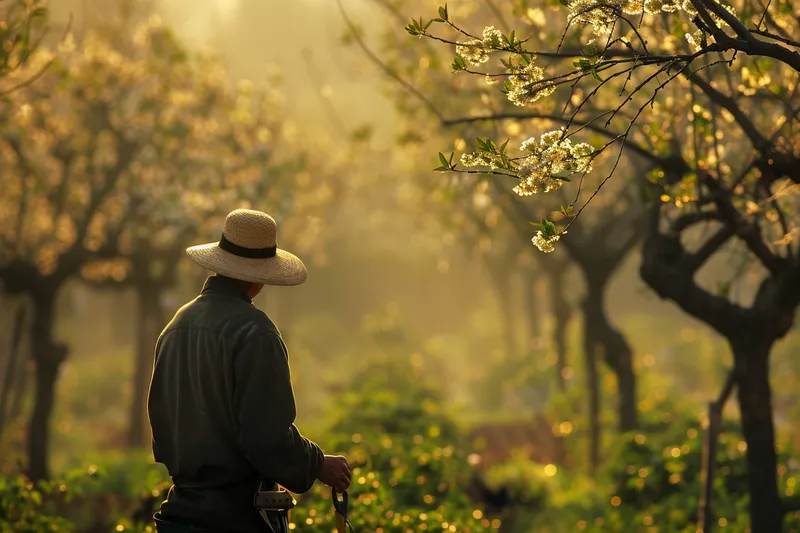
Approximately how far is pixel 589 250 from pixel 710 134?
233 inches

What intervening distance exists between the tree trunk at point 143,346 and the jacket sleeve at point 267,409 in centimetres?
1403

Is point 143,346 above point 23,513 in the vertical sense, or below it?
above

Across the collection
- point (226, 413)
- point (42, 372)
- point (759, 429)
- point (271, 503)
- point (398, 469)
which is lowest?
point (398, 469)

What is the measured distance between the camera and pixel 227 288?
479cm

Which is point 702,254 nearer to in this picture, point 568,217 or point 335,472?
point 335,472

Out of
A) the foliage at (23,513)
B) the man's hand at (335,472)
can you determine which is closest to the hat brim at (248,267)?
the man's hand at (335,472)

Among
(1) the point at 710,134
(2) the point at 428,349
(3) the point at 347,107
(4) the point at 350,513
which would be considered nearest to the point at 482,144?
(4) the point at 350,513

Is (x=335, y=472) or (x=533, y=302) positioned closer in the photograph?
(x=335, y=472)

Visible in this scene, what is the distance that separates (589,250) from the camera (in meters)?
13.7

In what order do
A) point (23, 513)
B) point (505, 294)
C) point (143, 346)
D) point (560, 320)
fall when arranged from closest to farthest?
point (23, 513) < point (560, 320) < point (143, 346) < point (505, 294)

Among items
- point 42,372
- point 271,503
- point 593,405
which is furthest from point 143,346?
point 271,503

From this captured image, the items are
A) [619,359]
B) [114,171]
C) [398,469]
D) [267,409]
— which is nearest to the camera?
[267,409]

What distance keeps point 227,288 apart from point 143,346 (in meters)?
14.6

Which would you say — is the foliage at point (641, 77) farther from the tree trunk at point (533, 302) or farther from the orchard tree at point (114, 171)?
the tree trunk at point (533, 302)
